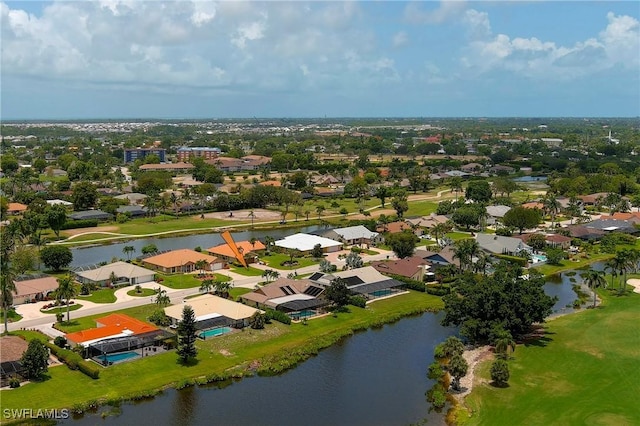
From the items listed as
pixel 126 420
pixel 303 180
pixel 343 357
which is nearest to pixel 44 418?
pixel 126 420

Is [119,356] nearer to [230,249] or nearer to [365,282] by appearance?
[365,282]

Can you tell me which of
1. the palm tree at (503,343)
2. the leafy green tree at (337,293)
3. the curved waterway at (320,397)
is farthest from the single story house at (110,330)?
the palm tree at (503,343)

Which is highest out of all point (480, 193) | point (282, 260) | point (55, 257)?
point (480, 193)

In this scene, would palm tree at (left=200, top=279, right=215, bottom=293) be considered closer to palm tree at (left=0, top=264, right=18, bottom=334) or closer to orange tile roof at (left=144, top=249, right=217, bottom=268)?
orange tile roof at (left=144, top=249, right=217, bottom=268)

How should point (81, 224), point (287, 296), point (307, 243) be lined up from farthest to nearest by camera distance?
1. point (81, 224)
2. point (307, 243)
3. point (287, 296)

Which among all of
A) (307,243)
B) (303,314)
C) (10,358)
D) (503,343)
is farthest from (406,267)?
(10,358)

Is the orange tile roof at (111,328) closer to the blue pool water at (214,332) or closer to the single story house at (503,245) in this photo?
the blue pool water at (214,332)
